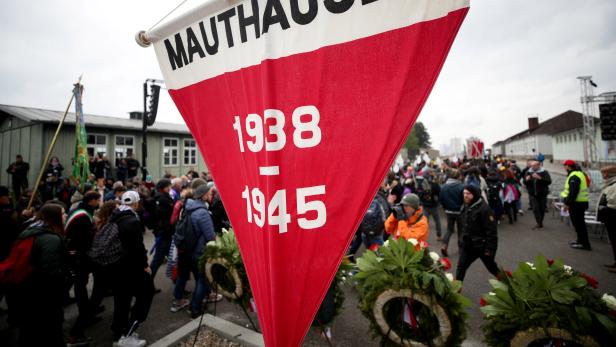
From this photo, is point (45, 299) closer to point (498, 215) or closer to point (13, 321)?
point (13, 321)

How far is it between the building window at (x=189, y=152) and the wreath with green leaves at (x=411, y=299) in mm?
21494

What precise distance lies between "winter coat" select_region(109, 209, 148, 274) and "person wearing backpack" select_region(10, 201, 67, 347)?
565 mm

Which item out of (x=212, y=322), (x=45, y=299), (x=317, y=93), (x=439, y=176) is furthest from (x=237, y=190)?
(x=439, y=176)

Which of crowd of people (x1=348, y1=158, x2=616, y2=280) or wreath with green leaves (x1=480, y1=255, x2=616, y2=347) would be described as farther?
crowd of people (x1=348, y1=158, x2=616, y2=280)

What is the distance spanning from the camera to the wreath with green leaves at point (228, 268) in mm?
3379

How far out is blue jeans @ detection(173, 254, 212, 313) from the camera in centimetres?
432

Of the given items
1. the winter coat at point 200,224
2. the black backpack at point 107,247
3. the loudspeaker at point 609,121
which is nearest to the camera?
the black backpack at point 107,247

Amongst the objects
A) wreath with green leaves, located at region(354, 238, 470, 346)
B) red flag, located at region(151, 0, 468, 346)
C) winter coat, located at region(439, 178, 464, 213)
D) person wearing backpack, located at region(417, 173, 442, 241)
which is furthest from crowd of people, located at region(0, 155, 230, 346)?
person wearing backpack, located at region(417, 173, 442, 241)

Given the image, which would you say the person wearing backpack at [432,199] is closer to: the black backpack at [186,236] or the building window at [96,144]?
the black backpack at [186,236]

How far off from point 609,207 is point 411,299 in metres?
5.42

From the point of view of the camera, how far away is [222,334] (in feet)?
10.9

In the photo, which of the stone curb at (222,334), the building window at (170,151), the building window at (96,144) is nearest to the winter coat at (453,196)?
the stone curb at (222,334)

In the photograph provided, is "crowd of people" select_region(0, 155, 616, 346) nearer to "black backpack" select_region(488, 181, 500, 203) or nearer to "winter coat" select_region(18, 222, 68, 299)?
"winter coat" select_region(18, 222, 68, 299)

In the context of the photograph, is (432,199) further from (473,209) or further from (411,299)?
(411,299)
